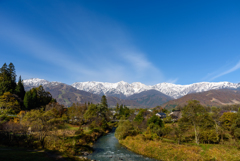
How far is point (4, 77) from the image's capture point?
265ft

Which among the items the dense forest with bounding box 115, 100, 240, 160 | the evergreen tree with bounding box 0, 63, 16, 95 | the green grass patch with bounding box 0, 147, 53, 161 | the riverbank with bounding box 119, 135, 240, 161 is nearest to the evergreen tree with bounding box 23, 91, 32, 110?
the evergreen tree with bounding box 0, 63, 16, 95

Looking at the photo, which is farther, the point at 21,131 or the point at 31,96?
the point at 31,96

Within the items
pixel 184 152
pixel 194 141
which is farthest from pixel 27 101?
pixel 194 141

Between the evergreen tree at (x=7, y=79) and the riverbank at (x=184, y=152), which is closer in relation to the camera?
the riverbank at (x=184, y=152)

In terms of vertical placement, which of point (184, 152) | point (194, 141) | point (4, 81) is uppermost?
point (4, 81)

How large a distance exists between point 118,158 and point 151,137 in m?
18.6

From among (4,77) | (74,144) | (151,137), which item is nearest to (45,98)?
(4,77)

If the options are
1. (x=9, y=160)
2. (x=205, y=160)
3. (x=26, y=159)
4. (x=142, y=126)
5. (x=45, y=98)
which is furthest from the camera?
(x=45, y=98)

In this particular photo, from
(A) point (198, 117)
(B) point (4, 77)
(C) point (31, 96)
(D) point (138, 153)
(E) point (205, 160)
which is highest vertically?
(B) point (4, 77)

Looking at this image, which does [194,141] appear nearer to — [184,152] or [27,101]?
[184,152]

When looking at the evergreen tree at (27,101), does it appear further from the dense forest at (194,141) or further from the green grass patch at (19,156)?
the green grass patch at (19,156)

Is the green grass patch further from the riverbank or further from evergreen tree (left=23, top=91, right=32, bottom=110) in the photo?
evergreen tree (left=23, top=91, right=32, bottom=110)

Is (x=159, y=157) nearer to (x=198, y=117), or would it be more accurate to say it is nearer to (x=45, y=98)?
(x=198, y=117)

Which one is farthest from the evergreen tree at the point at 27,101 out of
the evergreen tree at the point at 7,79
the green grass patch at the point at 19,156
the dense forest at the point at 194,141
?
the green grass patch at the point at 19,156
